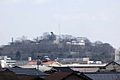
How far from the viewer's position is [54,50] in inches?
6471

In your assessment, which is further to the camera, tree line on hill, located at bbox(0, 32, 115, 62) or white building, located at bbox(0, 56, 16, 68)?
tree line on hill, located at bbox(0, 32, 115, 62)

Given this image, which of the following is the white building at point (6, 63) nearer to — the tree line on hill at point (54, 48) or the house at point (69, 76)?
the tree line on hill at point (54, 48)

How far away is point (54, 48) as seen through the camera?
16562cm

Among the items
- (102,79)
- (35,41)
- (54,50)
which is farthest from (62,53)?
(102,79)

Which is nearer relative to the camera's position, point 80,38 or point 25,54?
point 25,54

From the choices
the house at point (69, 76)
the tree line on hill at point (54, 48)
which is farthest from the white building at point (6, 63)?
the house at point (69, 76)

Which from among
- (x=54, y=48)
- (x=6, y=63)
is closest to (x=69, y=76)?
(x=6, y=63)

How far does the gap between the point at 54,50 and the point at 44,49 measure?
399 cm

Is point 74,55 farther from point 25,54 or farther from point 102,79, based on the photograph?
point 102,79

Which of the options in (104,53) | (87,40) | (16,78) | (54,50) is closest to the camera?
(16,78)

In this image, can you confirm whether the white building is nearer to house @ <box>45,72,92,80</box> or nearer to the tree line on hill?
the tree line on hill

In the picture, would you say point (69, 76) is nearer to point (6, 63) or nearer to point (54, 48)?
point (6, 63)

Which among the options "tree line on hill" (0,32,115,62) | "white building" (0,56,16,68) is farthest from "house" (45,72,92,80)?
"tree line on hill" (0,32,115,62)

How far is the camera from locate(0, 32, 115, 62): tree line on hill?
15900 cm
